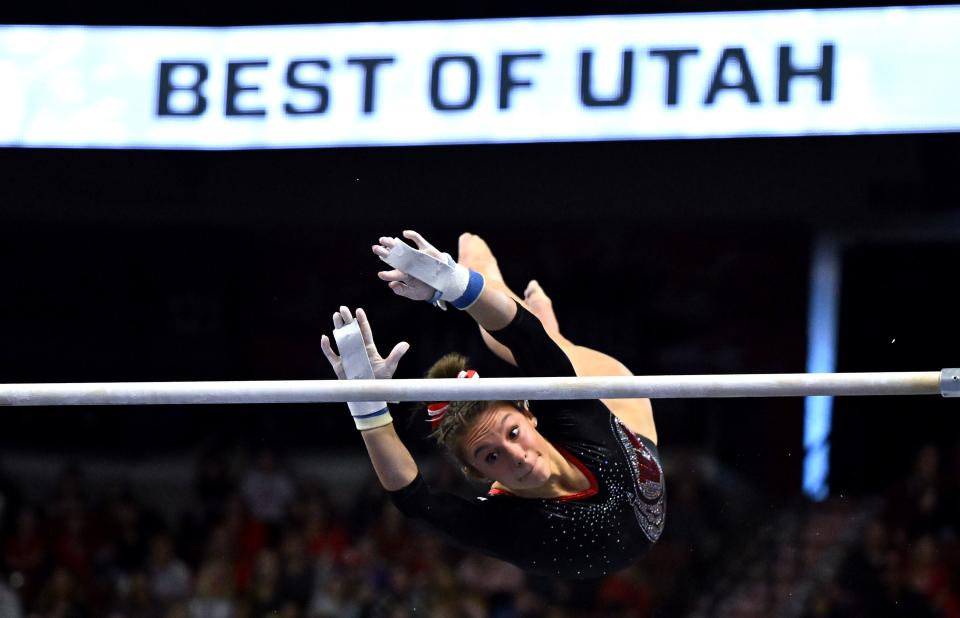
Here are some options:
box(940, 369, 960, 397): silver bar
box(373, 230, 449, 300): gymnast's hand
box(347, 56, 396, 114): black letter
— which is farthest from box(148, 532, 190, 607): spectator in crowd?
box(940, 369, 960, 397): silver bar

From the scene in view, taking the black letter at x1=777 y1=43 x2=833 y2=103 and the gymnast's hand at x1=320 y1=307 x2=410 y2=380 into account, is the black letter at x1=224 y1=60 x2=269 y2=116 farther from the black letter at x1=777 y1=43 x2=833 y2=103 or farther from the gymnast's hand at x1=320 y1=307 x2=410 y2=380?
the gymnast's hand at x1=320 y1=307 x2=410 y2=380

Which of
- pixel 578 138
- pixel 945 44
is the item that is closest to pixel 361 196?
pixel 578 138

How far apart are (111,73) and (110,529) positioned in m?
2.36

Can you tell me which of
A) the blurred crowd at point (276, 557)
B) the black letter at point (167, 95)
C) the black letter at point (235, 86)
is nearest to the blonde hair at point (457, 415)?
the blurred crowd at point (276, 557)

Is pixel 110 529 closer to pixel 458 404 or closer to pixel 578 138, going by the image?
pixel 578 138

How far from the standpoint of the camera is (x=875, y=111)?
5.17 meters

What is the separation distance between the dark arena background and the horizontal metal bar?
9.78 feet

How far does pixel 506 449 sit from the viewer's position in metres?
3.03

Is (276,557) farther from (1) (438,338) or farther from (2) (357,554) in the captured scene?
(1) (438,338)

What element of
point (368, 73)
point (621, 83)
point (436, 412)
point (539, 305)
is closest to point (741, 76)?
point (621, 83)

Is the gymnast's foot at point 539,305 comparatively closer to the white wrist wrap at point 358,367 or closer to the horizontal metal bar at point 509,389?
the white wrist wrap at point 358,367

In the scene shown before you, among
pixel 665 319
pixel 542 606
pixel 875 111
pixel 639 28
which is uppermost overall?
pixel 639 28

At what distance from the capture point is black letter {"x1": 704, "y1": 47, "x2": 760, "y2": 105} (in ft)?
17.1

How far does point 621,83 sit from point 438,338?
167 centimetres
